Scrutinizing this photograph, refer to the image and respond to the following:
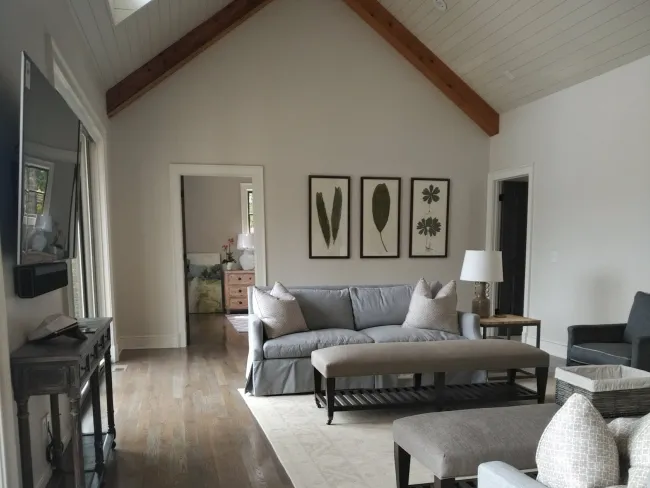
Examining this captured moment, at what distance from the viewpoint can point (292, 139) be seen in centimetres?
542

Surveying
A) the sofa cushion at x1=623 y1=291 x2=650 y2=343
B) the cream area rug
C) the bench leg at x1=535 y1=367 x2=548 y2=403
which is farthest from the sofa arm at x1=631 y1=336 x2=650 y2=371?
the cream area rug

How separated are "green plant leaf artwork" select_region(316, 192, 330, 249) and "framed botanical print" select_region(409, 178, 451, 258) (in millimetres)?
1167

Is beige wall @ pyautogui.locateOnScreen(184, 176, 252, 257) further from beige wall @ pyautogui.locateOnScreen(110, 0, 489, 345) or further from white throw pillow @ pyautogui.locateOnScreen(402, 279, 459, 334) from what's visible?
white throw pillow @ pyautogui.locateOnScreen(402, 279, 459, 334)

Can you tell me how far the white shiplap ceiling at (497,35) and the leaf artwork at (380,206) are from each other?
1.82 m

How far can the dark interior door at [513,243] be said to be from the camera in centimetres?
611

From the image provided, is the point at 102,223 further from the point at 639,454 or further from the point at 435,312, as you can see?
the point at 639,454

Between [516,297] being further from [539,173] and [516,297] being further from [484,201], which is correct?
[539,173]

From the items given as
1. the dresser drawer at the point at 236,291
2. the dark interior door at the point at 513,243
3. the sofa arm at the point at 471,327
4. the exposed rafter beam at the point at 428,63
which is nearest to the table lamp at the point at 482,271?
the sofa arm at the point at 471,327

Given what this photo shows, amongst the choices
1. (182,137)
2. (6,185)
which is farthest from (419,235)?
(6,185)

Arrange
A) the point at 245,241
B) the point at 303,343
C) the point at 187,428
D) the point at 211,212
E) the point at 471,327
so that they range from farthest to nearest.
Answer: the point at 211,212, the point at 245,241, the point at 471,327, the point at 303,343, the point at 187,428

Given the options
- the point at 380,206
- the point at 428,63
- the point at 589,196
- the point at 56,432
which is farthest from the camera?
the point at 380,206

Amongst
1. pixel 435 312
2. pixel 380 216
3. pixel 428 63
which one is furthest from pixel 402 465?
pixel 428 63

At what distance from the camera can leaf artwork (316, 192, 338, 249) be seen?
218 inches

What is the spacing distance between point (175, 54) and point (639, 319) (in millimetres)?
5151
